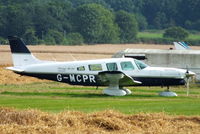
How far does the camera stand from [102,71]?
3167 centimetres

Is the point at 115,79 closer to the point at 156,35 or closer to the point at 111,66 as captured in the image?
the point at 111,66

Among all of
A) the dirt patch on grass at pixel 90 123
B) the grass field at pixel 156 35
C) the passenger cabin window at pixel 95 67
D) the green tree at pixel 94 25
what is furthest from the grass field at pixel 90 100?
the grass field at pixel 156 35

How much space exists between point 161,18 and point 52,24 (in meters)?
32.4

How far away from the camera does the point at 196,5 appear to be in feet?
371

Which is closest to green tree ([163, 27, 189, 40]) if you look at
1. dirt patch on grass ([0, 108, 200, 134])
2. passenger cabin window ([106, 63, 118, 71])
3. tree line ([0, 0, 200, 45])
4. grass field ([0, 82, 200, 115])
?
tree line ([0, 0, 200, 45])

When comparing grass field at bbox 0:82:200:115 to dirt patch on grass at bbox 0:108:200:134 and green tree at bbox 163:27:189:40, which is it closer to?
dirt patch on grass at bbox 0:108:200:134

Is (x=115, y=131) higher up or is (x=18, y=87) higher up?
(x=115, y=131)

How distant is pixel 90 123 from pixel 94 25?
72.4 metres

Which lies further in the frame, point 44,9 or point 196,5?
point 196,5

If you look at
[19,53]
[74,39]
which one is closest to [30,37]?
[74,39]

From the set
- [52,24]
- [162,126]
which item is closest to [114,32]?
[52,24]

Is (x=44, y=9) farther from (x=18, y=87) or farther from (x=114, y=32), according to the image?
(x=18, y=87)

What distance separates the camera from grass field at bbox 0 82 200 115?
24.9m

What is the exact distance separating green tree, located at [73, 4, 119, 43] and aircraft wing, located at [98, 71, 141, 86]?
59288 mm
